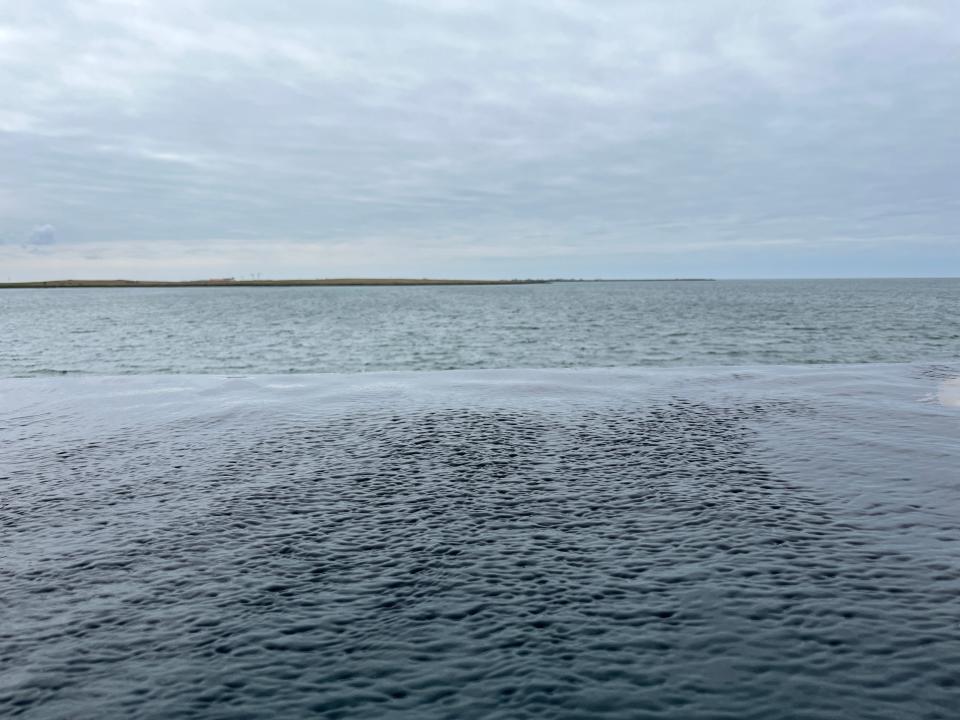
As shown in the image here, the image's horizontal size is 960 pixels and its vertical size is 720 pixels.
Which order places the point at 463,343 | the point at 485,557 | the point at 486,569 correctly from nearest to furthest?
the point at 486,569, the point at 485,557, the point at 463,343

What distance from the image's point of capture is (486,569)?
1311cm

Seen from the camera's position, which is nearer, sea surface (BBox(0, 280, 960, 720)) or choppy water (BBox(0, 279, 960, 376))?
sea surface (BBox(0, 280, 960, 720))

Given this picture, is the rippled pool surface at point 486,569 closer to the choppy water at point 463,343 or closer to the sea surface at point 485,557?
the sea surface at point 485,557

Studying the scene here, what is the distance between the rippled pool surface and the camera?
30.9ft

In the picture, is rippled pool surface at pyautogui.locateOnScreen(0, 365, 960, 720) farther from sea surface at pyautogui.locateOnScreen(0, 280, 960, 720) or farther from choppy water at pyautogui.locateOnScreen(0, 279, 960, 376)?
choppy water at pyautogui.locateOnScreen(0, 279, 960, 376)

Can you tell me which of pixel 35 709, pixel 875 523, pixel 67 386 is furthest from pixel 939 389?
pixel 67 386

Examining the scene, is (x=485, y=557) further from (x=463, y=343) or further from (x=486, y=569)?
(x=463, y=343)

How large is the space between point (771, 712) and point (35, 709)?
9417mm

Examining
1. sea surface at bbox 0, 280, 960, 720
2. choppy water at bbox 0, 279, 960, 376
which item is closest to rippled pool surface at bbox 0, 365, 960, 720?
sea surface at bbox 0, 280, 960, 720

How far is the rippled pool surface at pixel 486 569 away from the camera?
9422mm

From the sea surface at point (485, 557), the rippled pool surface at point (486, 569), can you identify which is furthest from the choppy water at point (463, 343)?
the rippled pool surface at point (486, 569)

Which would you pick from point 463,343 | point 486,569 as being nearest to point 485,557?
point 486,569

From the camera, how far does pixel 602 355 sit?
179 feet

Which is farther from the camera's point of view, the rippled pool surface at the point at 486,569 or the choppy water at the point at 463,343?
the choppy water at the point at 463,343
